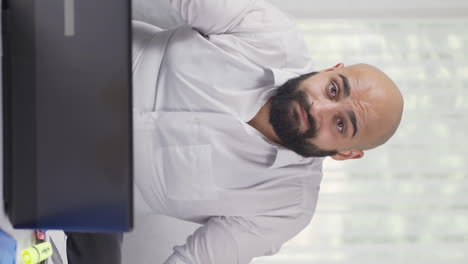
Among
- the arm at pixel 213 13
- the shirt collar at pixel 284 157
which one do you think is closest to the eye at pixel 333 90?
the shirt collar at pixel 284 157

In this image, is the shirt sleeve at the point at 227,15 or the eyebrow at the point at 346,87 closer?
the shirt sleeve at the point at 227,15

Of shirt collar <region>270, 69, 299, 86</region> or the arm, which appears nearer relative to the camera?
the arm

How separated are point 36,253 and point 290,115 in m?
0.76

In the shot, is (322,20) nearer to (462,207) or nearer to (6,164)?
(462,207)

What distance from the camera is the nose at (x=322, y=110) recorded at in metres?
1.42

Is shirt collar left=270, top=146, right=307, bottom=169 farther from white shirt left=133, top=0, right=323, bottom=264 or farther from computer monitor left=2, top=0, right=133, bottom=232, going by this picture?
computer monitor left=2, top=0, right=133, bottom=232

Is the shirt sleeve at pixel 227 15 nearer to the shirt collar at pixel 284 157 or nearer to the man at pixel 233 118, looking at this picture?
the man at pixel 233 118

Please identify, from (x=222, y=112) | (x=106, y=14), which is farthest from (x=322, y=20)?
(x=106, y=14)

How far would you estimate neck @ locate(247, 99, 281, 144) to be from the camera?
4.84ft

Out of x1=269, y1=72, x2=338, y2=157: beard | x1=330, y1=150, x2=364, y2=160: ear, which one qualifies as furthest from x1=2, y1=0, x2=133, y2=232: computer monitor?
x1=330, y1=150, x2=364, y2=160: ear

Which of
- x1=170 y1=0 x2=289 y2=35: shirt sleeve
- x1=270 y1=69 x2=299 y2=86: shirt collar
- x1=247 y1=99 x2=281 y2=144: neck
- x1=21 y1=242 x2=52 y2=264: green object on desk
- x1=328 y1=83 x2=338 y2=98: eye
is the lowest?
x1=21 y1=242 x2=52 y2=264: green object on desk

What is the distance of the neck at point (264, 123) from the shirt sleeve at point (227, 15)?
0.77 feet

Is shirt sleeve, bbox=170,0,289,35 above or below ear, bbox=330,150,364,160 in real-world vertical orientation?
above

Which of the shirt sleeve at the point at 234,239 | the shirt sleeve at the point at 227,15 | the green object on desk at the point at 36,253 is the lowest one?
the shirt sleeve at the point at 234,239
